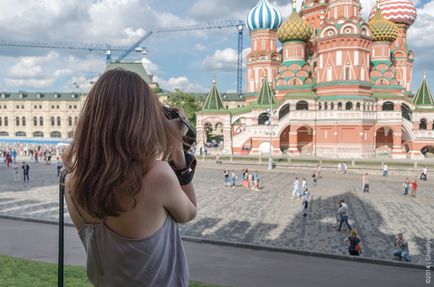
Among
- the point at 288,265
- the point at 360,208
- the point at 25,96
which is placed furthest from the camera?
the point at 25,96

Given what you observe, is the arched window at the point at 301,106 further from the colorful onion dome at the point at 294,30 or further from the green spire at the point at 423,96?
the green spire at the point at 423,96

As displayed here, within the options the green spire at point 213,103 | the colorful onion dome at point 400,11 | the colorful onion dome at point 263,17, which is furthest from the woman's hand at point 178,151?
the colorful onion dome at point 400,11

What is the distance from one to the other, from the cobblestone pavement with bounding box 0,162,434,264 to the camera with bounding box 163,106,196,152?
935cm

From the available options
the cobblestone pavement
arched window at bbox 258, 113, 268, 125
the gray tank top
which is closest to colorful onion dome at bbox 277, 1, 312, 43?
arched window at bbox 258, 113, 268, 125

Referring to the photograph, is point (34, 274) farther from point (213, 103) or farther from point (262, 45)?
point (262, 45)

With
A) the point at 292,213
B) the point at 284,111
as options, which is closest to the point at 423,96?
the point at 284,111

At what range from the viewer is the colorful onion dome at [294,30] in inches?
1939

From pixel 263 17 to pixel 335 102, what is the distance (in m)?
20.4

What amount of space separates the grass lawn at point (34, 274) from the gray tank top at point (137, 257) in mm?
5495

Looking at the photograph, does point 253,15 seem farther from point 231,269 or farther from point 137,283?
point 137,283

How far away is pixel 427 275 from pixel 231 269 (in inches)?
165

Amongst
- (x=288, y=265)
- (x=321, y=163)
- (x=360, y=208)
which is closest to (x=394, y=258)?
(x=288, y=265)

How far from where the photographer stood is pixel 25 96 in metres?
95.9

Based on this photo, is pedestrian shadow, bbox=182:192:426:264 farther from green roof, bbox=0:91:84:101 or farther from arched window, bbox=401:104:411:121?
green roof, bbox=0:91:84:101
